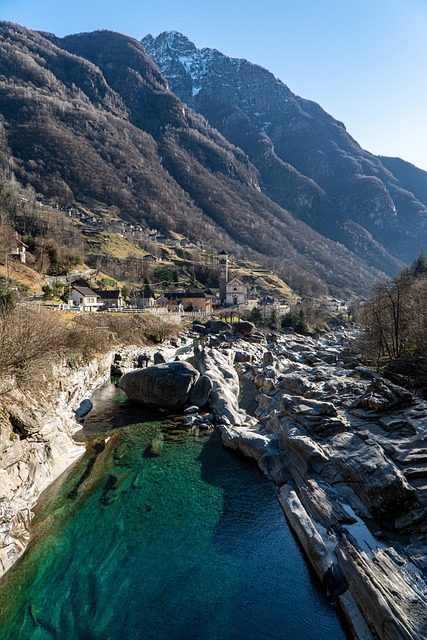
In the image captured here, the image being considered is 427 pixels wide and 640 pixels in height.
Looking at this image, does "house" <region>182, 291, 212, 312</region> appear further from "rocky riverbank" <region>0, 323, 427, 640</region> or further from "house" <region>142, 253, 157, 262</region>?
"rocky riverbank" <region>0, 323, 427, 640</region>

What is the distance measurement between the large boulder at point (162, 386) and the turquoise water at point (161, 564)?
8711 millimetres

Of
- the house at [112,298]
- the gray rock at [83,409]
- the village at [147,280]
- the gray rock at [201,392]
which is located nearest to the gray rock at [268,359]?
the gray rock at [201,392]

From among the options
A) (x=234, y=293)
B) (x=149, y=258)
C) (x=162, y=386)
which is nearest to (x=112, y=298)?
(x=234, y=293)

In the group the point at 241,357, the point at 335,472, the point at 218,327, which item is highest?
the point at 335,472

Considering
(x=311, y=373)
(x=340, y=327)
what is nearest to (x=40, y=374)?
(x=311, y=373)

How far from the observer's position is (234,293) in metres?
114

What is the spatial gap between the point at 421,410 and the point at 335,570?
11.0m

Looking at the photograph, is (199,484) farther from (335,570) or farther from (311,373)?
(311,373)

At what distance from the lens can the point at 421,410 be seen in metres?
18.4

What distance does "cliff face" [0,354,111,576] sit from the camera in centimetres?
1169

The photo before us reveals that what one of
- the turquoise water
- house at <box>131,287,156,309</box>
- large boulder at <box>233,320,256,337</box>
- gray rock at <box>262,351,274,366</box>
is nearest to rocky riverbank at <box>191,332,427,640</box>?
the turquoise water

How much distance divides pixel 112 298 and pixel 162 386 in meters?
53.3

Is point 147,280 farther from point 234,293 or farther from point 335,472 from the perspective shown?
point 335,472

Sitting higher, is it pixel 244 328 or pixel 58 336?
pixel 58 336
